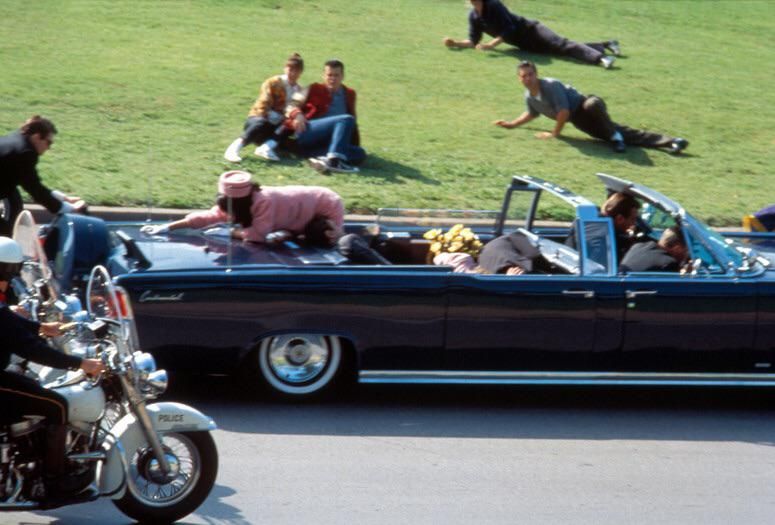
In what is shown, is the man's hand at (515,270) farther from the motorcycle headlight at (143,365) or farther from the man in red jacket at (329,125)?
the man in red jacket at (329,125)

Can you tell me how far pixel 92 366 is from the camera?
5.48 meters

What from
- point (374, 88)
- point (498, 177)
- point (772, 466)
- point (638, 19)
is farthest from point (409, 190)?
point (638, 19)

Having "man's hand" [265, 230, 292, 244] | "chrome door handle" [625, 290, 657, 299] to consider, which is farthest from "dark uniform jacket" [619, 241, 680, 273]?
"man's hand" [265, 230, 292, 244]

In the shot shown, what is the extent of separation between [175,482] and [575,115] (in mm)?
10521

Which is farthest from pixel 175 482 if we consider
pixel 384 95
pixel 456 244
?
pixel 384 95

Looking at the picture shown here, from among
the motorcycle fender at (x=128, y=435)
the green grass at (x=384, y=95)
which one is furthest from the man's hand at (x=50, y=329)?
the green grass at (x=384, y=95)

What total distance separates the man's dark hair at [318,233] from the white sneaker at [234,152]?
5.13 m

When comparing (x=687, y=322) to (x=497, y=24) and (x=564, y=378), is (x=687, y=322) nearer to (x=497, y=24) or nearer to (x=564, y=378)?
(x=564, y=378)

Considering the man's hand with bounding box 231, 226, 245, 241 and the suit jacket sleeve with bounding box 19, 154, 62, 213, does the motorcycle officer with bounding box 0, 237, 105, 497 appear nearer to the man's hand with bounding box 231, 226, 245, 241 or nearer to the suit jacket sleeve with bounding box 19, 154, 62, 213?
the man's hand with bounding box 231, 226, 245, 241

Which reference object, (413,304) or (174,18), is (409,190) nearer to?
(413,304)

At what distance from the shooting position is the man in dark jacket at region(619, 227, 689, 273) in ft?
27.9

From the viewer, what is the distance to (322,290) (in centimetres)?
783

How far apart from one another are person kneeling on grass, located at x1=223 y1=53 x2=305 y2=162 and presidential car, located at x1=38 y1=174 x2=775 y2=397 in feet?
17.9

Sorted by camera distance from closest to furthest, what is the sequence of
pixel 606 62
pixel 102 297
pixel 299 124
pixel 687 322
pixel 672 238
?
pixel 102 297, pixel 687 322, pixel 672 238, pixel 299 124, pixel 606 62
